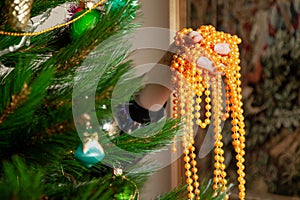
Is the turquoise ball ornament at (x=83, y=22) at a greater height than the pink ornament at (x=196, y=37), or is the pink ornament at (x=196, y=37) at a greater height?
the pink ornament at (x=196, y=37)

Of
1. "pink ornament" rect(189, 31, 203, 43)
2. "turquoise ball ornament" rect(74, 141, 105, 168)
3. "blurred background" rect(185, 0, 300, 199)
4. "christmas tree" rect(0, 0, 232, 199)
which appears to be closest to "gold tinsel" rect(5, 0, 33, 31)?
"christmas tree" rect(0, 0, 232, 199)

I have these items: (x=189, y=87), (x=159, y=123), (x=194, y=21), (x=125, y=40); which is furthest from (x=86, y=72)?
(x=194, y=21)

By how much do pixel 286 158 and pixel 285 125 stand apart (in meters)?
0.13

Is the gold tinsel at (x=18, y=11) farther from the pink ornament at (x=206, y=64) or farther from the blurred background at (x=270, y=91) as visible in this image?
the blurred background at (x=270, y=91)

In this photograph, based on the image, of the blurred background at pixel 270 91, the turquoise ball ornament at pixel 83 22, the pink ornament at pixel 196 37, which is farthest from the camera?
the blurred background at pixel 270 91

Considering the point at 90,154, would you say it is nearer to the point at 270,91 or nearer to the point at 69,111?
the point at 69,111

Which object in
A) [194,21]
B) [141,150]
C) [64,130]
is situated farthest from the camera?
[194,21]

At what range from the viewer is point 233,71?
0.79m

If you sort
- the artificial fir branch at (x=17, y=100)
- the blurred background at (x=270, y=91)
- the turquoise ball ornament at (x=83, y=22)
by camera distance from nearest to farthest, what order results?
the artificial fir branch at (x=17, y=100)
the turquoise ball ornament at (x=83, y=22)
the blurred background at (x=270, y=91)

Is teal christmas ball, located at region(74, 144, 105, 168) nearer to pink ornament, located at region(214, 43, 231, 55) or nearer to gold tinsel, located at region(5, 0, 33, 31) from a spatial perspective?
gold tinsel, located at region(5, 0, 33, 31)

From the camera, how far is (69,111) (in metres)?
0.32

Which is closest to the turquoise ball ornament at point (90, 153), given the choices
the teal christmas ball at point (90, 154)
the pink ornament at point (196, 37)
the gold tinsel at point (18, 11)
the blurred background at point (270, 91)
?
the teal christmas ball at point (90, 154)

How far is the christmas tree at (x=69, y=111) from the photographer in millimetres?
305

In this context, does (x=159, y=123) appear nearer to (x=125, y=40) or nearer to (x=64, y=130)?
(x=125, y=40)
